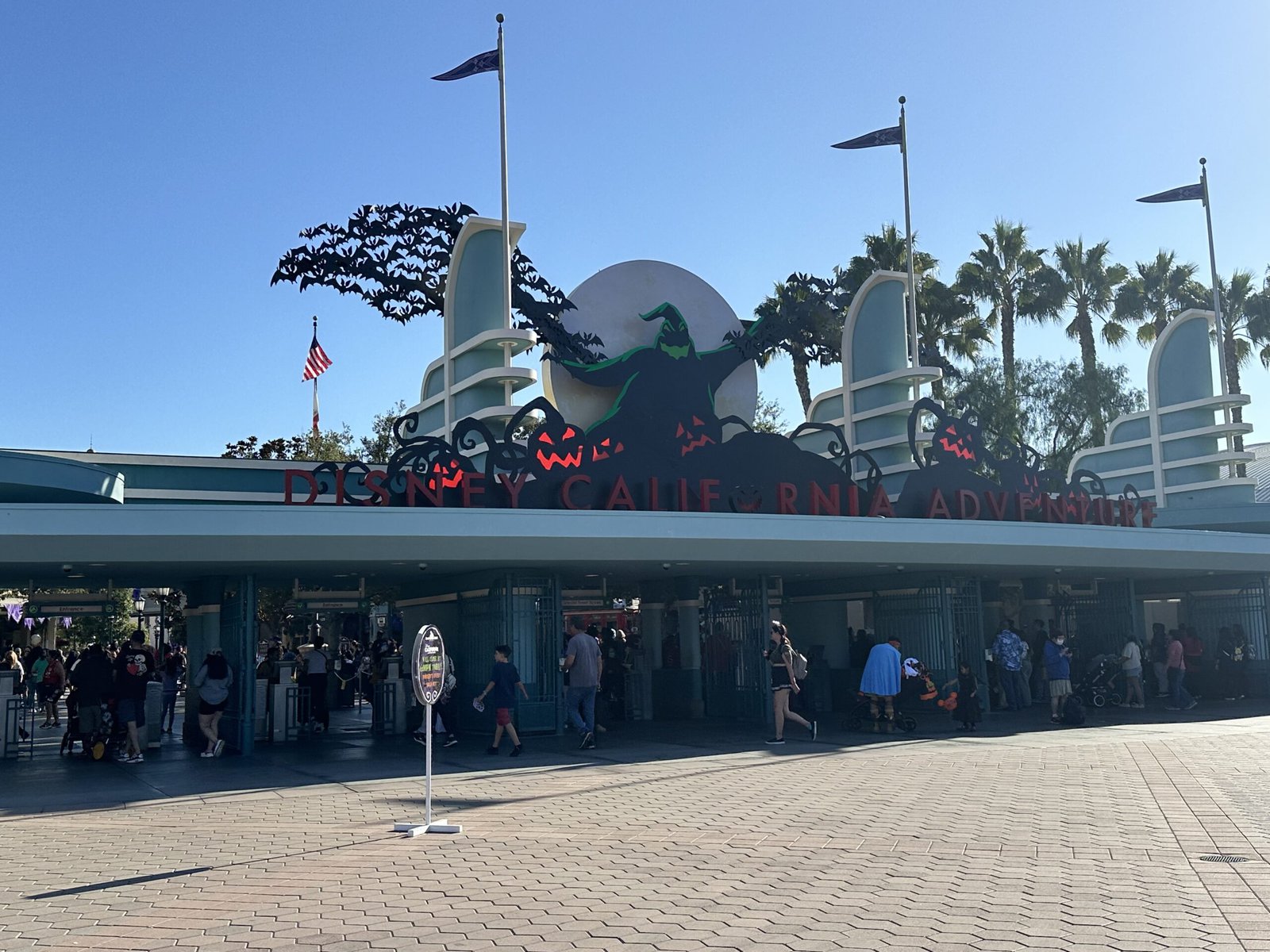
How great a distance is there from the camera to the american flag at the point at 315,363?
3384 centimetres

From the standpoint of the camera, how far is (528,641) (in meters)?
19.0

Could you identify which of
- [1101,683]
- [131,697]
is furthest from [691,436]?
[1101,683]

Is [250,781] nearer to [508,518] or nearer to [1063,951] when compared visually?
[508,518]

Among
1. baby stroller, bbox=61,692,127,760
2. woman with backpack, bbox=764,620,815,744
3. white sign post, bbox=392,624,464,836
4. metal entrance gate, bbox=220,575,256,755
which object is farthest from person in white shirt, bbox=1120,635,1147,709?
baby stroller, bbox=61,692,127,760

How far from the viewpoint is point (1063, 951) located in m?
6.33

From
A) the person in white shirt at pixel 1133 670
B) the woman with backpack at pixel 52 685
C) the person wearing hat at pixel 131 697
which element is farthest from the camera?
the woman with backpack at pixel 52 685

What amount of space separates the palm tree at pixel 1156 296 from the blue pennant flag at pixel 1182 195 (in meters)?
14.4

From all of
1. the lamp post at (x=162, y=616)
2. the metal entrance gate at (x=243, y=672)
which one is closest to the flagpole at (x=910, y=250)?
the metal entrance gate at (x=243, y=672)

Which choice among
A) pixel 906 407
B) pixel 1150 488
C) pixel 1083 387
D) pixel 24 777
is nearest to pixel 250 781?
pixel 24 777

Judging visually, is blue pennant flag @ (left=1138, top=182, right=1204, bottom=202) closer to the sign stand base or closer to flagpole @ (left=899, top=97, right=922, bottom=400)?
flagpole @ (left=899, top=97, right=922, bottom=400)

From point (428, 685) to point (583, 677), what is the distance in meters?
5.94

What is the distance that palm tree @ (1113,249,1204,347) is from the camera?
4284 centimetres

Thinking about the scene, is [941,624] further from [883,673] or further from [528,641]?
[528,641]

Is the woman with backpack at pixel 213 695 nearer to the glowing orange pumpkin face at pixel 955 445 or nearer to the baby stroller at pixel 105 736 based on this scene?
the baby stroller at pixel 105 736
